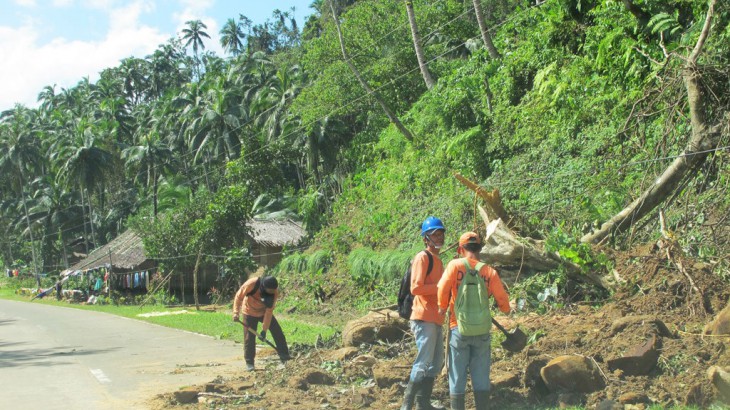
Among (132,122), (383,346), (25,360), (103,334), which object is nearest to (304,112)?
(103,334)

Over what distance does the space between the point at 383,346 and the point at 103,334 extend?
34.8 feet

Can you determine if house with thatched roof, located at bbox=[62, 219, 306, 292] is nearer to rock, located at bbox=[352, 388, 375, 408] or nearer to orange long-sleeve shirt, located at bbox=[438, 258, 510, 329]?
rock, located at bbox=[352, 388, 375, 408]

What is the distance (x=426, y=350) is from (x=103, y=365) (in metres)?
7.16

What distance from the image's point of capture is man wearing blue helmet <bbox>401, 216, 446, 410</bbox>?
6.55 metres

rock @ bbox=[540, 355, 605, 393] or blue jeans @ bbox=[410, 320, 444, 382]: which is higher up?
blue jeans @ bbox=[410, 320, 444, 382]

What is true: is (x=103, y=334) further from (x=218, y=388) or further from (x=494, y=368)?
(x=494, y=368)

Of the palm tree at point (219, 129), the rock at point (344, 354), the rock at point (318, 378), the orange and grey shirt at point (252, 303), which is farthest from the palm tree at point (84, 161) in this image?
the rock at point (318, 378)

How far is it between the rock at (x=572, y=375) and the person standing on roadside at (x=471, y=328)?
1.06 m

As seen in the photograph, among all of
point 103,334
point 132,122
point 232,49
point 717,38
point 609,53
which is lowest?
point 103,334

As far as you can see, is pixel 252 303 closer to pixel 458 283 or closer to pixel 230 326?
pixel 458 283

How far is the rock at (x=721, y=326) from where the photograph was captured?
7066 millimetres

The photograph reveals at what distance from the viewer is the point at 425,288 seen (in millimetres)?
6551

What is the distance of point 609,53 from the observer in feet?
51.3

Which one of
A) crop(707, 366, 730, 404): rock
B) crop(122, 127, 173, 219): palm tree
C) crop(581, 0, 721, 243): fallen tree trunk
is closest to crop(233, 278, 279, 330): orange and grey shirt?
crop(581, 0, 721, 243): fallen tree trunk
